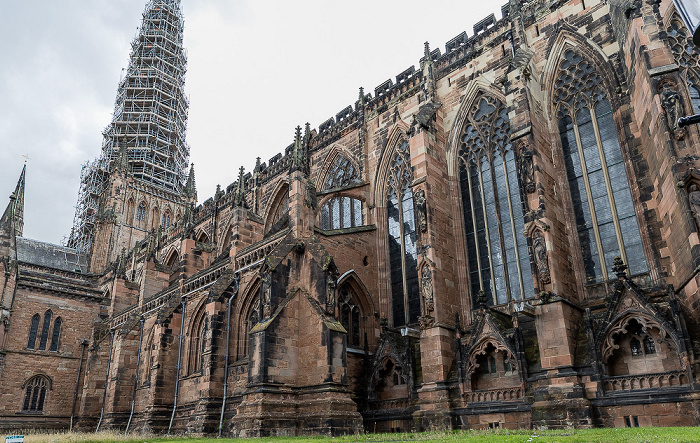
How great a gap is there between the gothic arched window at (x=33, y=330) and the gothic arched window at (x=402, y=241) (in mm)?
23249

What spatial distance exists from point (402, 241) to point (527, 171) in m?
6.73

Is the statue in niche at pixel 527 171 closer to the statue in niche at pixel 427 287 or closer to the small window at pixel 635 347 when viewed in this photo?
the statue in niche at pixel 427 287

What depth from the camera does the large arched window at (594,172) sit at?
14.7 m

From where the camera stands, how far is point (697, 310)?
1103cm

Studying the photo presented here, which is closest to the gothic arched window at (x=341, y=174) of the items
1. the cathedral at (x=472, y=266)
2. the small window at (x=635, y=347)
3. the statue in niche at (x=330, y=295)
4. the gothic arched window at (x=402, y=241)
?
the cathedral at (x=472, y=266)

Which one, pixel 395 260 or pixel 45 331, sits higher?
pixel 395 260

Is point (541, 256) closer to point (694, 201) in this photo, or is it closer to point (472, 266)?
point (694, 201)

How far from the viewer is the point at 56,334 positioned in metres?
32.1

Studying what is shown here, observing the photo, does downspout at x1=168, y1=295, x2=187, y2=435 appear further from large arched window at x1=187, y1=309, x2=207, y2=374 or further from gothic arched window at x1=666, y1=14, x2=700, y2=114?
gothic arched window at x1=666, y1=14, x2=700, y2=114

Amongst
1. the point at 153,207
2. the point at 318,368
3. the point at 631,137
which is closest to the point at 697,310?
the point at 631,137

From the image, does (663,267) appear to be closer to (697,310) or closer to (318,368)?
(697,310)

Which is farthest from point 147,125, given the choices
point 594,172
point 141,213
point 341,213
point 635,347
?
point 635,347

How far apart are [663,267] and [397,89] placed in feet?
43.2

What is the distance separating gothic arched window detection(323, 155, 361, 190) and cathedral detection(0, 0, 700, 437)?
0.20m
